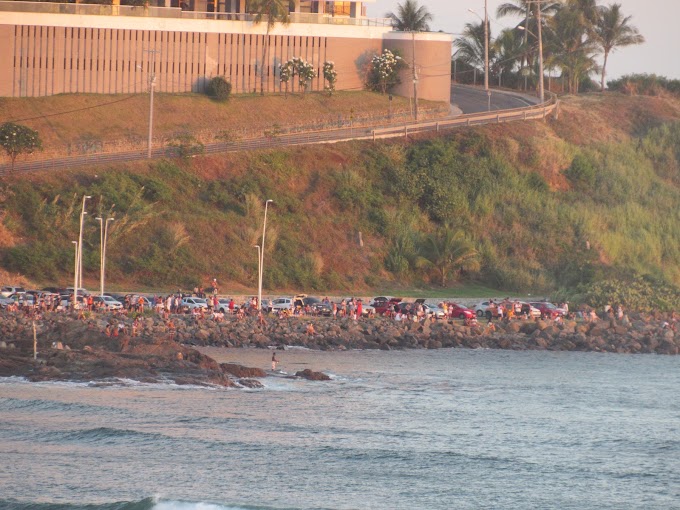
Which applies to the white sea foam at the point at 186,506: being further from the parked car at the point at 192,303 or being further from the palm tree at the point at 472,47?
the palm tree at the point at 472,47

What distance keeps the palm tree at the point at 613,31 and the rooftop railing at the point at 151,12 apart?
18.9 metres

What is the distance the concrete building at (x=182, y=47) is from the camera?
249 ft

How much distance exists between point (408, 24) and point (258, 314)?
50.2m

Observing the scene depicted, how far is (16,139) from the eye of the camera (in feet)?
214

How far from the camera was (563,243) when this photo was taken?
72375 millimetres

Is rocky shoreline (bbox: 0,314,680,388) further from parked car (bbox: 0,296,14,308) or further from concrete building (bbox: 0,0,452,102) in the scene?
concrete building (bbox: 0,0,452,102)

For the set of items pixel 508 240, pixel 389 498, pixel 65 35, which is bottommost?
pixel 389 498

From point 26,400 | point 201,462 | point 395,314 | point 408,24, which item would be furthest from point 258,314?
point 408,24

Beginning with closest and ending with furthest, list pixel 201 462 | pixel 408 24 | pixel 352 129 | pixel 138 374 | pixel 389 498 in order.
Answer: pixel 389 498
pixel 201 462
pixel 138 374
pixel 352 129
pixel 408 24

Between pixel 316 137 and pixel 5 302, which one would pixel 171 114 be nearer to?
pixel 316 137

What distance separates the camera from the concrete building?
75875 millimetres

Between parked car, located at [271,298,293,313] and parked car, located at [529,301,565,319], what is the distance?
491 inches

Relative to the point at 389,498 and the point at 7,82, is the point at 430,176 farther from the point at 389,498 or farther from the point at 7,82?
the point at 389,498

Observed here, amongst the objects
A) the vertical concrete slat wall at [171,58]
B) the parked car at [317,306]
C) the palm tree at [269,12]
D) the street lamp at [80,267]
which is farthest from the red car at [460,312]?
the vertical concrete slat wall at [171,58]
